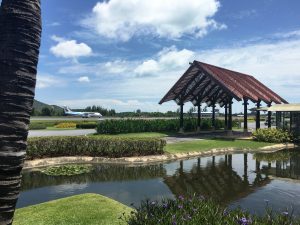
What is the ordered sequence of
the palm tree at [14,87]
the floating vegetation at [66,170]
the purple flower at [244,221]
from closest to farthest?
1. the palm tree at [14,87]
2. the purple flower at [244,221]
3. the floating vegetation at [66,170]

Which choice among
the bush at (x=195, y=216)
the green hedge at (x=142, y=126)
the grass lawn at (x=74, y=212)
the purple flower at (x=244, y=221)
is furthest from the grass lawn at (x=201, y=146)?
the purple flower at (x=244, y=221)

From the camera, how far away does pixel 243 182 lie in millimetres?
15586

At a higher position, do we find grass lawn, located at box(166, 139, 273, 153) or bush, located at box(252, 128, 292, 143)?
bush, located at box(252, 128, 292, 143)

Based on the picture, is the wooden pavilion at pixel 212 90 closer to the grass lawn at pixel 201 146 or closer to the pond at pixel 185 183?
the grass lawn at pixel 201 146

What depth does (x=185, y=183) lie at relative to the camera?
15.2 meters

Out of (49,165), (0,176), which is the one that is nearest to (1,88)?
(0,176)

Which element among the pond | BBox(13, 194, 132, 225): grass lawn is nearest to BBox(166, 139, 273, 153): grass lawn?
the pond

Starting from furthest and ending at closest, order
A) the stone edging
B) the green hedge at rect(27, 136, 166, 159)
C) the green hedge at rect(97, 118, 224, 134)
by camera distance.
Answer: the green hedge at rect(97, 118, 224, 134) → the green hedge at rect(27, 136, 166, 159) → the stone edging

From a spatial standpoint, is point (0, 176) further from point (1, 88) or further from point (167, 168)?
point (167, 168)

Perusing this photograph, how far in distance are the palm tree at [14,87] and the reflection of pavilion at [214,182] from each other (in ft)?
33.2

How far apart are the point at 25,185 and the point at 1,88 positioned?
12.5 meters

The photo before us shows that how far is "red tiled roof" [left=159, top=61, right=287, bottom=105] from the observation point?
35.0 m

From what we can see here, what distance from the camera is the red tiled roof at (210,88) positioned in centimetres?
3503

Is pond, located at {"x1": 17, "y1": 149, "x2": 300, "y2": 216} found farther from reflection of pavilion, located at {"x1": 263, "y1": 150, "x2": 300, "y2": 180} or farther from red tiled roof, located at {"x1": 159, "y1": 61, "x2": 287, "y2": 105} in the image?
red tiled roof, located at {"x1": 159, "y1": 61, "x2": 287, "y2": 105}
